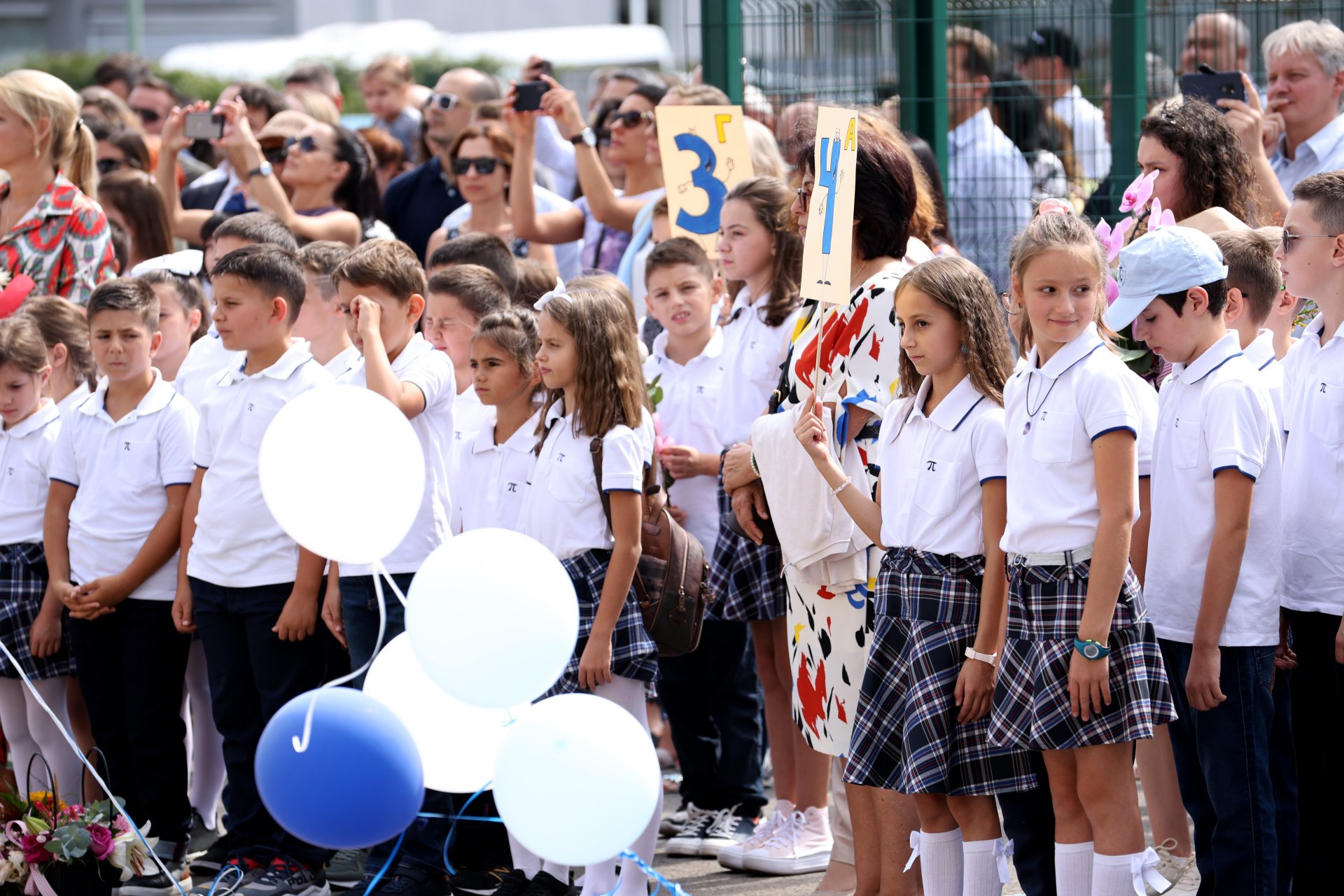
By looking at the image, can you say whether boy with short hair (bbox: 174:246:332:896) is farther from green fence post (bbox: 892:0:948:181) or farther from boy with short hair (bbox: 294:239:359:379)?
green fence post (bbox: 892:0:948:181)

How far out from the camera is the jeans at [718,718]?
16.9 feet

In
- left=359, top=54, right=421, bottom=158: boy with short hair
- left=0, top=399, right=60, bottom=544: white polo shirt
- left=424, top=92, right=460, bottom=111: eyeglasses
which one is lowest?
left=0, top=399, right=60, bottom=544: white polo shirt

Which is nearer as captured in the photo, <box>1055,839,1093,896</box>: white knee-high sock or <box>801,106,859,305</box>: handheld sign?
<box>1055,839,1093,896</box>: white knee-high sock

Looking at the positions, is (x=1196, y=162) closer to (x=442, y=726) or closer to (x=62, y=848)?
(x=442, y=726)

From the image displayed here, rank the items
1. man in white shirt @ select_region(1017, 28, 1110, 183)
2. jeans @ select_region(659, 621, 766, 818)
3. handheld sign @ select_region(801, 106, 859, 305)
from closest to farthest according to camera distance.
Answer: handheld sign @ select_region(801, 106, 859, 305) < jeans @ select_region(659, 621, 766, 818) < man in white shirt @ select_region(1017, 28, 1110, 183)

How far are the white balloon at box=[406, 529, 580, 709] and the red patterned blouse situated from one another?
3.59 metres

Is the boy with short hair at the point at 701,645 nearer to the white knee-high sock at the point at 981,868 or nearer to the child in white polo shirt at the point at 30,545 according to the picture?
the white knee-high sock at the point at 981,868

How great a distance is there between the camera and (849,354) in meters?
3.87

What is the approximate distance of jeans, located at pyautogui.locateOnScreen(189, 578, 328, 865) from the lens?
469 cm

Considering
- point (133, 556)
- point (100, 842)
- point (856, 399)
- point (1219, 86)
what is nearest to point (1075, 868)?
point (856, 399)

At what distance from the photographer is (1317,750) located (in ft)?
12.7

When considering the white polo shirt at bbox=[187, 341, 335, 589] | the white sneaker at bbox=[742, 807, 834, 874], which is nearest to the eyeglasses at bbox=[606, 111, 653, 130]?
the white polo shirt at bbox=[187, 341, 335, 589]

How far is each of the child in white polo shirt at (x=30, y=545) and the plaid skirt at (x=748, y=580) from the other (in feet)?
7.12

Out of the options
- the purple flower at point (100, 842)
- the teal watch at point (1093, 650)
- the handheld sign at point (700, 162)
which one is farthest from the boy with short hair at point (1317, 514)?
the purple flower at point (100, 842)
